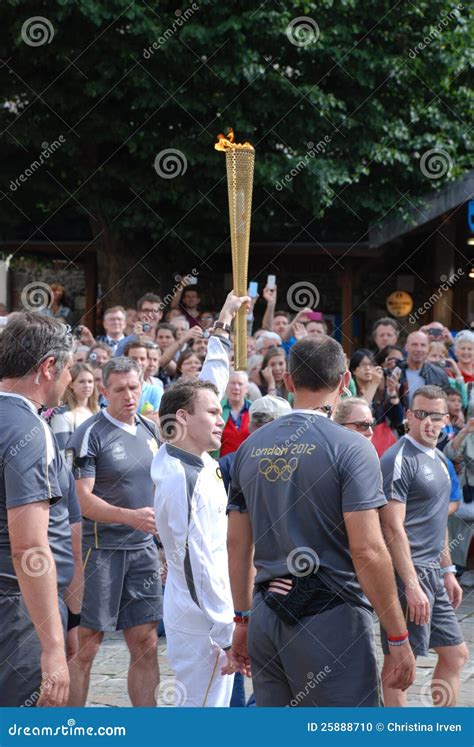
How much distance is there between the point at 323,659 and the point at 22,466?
1327 millimetres

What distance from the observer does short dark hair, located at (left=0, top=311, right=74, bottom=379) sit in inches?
170

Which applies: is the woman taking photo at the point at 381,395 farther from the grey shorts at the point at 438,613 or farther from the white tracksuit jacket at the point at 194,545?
the white tracksuit jacket at the point at 194,545

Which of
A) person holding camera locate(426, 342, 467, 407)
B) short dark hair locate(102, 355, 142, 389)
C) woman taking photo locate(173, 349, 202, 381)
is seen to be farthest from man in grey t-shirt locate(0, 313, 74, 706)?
person holding camera locate(426, 342, 467, 407)

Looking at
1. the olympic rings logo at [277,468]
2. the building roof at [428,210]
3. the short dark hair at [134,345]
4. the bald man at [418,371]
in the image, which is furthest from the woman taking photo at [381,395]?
the building roof at [428,210]

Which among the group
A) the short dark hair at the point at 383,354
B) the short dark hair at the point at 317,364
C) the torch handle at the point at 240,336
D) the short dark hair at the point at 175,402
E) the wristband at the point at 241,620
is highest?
the short dark hair at the point at 317,364

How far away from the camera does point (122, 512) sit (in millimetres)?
6449

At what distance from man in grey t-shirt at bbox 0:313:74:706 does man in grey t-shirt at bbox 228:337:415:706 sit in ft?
2.60

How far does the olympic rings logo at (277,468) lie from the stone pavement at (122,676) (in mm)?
2887

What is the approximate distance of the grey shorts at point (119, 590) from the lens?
21.2ft

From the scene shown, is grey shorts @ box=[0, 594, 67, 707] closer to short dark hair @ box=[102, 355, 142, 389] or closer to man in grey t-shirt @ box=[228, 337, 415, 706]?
man in grey t-shirt @ box=[228, 337, 415, 706]

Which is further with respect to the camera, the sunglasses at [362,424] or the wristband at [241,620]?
the sunglasses at [362,424]

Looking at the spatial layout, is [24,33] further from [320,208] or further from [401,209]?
[401,209]

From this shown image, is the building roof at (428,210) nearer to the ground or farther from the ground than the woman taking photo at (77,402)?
farther from the ground

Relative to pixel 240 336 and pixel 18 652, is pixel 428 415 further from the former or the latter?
pixel 18 652
